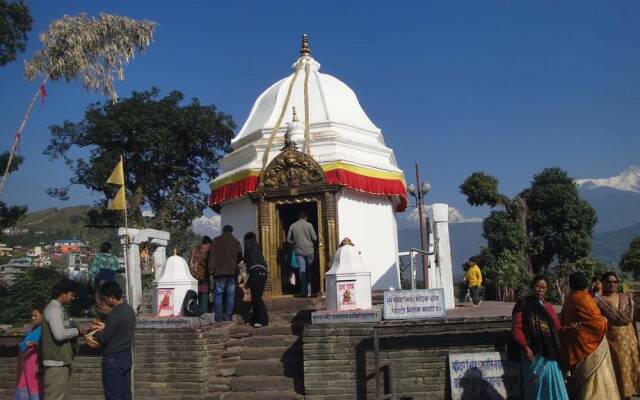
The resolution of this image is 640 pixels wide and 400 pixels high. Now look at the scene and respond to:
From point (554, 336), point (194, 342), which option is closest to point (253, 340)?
point (194, 342)

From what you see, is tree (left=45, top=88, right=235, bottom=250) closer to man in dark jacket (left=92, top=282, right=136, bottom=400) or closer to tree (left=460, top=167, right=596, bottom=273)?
tree (left=460, top=167, right=596, bottom=273)

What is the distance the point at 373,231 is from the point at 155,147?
1644 cm

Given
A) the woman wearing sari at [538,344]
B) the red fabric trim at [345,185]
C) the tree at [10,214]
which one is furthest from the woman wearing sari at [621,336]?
the tree at [10,214]

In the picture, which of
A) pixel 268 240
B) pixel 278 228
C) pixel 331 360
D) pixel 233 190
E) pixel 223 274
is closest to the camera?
pixel 331 360

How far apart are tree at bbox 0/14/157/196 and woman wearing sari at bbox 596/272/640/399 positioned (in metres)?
13.0

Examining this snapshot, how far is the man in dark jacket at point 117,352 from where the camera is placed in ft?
18.5

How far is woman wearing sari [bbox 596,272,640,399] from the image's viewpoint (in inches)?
274

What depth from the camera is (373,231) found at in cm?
1387

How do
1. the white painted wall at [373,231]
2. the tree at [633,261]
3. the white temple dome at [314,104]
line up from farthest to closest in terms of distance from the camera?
the tree at [633,261] < the white temple dome at [314,104] < the white painted wall at [373,231]

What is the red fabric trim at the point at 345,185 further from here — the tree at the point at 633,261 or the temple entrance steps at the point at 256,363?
the tree at the point at 633,261

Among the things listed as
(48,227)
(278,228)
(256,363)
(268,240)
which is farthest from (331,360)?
(48,227)

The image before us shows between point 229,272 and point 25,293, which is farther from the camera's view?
point 25,293

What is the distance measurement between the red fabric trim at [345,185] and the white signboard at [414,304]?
4794 mm

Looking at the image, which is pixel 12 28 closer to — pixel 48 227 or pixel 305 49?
pixel 305 49
